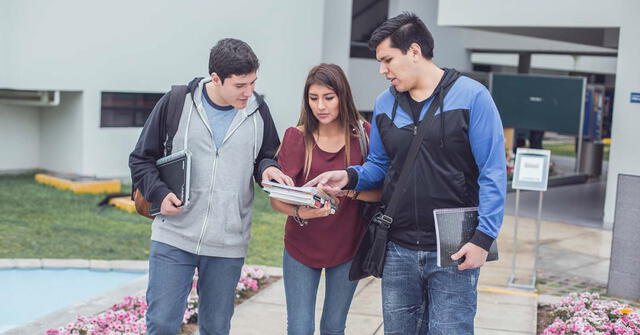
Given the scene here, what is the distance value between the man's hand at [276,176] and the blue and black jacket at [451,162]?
48cm

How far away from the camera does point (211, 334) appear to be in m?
4.30

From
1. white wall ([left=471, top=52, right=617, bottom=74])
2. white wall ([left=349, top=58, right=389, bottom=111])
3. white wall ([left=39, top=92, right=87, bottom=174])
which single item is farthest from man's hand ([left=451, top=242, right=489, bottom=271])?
white wall ([left=471, top=52, right=617, bottom=74])

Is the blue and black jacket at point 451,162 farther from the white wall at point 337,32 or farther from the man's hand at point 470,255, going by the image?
the white wall at point 337,32

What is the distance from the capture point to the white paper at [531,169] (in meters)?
7.80

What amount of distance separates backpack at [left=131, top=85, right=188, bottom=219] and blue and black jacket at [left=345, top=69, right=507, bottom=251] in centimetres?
101

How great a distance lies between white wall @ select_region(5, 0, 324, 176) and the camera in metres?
12.8

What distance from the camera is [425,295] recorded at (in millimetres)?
3955

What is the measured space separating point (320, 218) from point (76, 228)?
6589 millimetres

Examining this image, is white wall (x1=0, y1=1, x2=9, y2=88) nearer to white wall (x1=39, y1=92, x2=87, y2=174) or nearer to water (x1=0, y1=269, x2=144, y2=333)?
white wall (x1=39, y1=92, x2=87, y2=174)

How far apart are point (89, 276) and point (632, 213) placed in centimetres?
500

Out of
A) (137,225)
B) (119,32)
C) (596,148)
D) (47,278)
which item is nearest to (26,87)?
(119,32)

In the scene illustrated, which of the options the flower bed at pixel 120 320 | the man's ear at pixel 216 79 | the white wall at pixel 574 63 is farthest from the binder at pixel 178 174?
the white wall at pixel 574 63

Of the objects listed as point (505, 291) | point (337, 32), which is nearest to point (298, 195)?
point (505, 291)

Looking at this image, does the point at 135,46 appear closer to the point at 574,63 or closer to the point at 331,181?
the point at 331,181
